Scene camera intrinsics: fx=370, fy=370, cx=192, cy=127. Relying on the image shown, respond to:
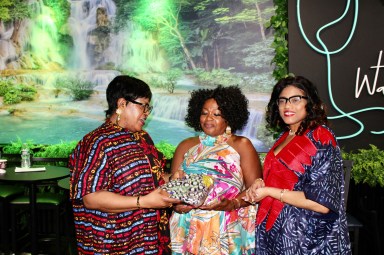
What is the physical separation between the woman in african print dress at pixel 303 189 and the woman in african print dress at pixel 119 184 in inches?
20.4

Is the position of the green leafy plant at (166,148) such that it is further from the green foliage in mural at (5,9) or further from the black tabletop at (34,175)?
the green foliage in mural at (5,9)

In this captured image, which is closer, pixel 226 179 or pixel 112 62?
pixel 226 179

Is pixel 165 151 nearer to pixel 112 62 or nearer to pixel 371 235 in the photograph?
pixel 112 62

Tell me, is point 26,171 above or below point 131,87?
below

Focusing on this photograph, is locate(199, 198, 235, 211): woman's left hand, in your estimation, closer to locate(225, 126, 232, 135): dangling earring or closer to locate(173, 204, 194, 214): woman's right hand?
locate(173, 204, 194, 214): woman's right hand

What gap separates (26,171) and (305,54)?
3.10m

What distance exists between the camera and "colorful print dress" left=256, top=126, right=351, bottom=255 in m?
1.67

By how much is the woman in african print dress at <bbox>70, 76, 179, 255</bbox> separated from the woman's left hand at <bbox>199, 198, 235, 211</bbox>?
0.30 meters

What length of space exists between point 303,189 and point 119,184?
0.84 metres

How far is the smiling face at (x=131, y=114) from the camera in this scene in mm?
1714

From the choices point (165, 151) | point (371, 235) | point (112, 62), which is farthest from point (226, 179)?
point (112, 62)

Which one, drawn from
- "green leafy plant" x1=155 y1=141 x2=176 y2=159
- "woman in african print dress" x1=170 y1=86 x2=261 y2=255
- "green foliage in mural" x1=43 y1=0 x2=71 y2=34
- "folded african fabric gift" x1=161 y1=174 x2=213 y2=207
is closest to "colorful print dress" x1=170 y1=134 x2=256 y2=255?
"woman in african print dress" x1=170 y1=86 x2=261 y2=255

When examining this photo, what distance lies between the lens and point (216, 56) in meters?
4.64

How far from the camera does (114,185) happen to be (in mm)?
1623
